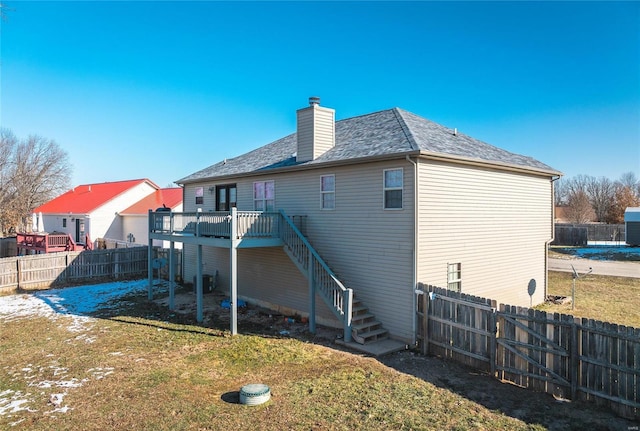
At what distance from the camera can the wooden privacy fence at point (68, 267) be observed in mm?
18328

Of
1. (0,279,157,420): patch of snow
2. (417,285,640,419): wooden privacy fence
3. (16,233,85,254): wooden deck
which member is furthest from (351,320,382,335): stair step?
(16,233,85,254): wooden deck

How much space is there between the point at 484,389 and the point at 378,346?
306 centimetres

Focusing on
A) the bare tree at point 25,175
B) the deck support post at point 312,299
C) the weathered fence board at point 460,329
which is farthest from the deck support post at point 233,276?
the bare tree at point 25,175

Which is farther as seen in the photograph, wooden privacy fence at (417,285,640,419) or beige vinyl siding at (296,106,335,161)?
beige vinyl siding at (296,106,335,161)

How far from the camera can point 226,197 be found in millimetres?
Result: 17781

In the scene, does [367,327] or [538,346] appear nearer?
[538,346]

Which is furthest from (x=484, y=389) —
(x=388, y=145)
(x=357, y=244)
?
(x=388, y=145)

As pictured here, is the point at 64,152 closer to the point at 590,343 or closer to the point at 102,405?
the point at 102,405

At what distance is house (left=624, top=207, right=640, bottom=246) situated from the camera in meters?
37.0

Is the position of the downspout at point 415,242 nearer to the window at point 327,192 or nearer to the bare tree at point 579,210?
the window at point 327,192

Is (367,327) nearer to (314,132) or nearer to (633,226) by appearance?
(314,132)

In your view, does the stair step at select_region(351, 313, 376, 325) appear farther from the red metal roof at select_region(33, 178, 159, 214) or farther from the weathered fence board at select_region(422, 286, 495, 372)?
the red metal roof at select_region(33, 178, 159, 214)

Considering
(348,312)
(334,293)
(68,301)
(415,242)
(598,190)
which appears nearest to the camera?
(415,242)

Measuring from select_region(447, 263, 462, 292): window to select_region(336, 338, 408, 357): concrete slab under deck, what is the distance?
2.45 m
